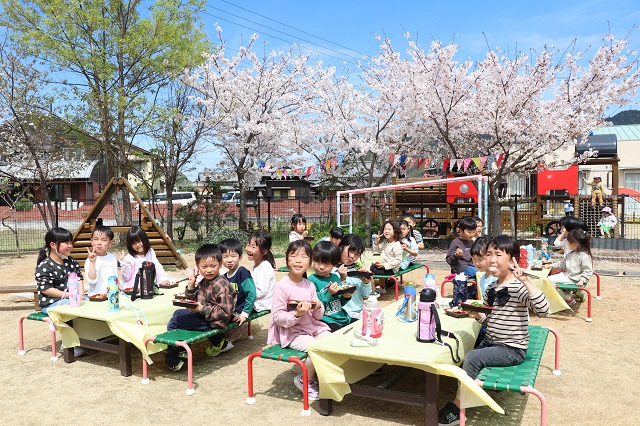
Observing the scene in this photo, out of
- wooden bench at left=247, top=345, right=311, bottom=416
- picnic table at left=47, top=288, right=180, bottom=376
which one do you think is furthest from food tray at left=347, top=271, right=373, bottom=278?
picnic table at left=47, top=288, right=180, bottom=376

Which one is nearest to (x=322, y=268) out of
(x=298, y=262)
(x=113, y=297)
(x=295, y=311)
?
(x=298, y=262)

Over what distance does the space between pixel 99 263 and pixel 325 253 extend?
2775 millimetres

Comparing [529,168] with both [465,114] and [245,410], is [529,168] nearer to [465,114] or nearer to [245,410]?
[465,114]

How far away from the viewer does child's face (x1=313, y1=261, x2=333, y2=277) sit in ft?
14.2

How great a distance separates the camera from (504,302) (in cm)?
371

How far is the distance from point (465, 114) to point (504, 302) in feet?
38.7

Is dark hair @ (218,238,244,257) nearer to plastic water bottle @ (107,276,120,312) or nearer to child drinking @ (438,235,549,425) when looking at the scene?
plastic water bottle @ (107,276,120,312)

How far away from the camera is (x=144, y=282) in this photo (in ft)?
18.0

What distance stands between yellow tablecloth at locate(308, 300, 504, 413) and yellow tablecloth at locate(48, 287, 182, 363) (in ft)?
5.67

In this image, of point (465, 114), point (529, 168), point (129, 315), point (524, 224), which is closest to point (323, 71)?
point (465, 114)

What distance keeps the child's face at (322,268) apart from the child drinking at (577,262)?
4002 millimetres

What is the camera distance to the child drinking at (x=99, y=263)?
5.53 meters

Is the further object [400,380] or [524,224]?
[524,224]

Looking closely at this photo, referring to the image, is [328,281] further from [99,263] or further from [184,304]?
[99,263]
